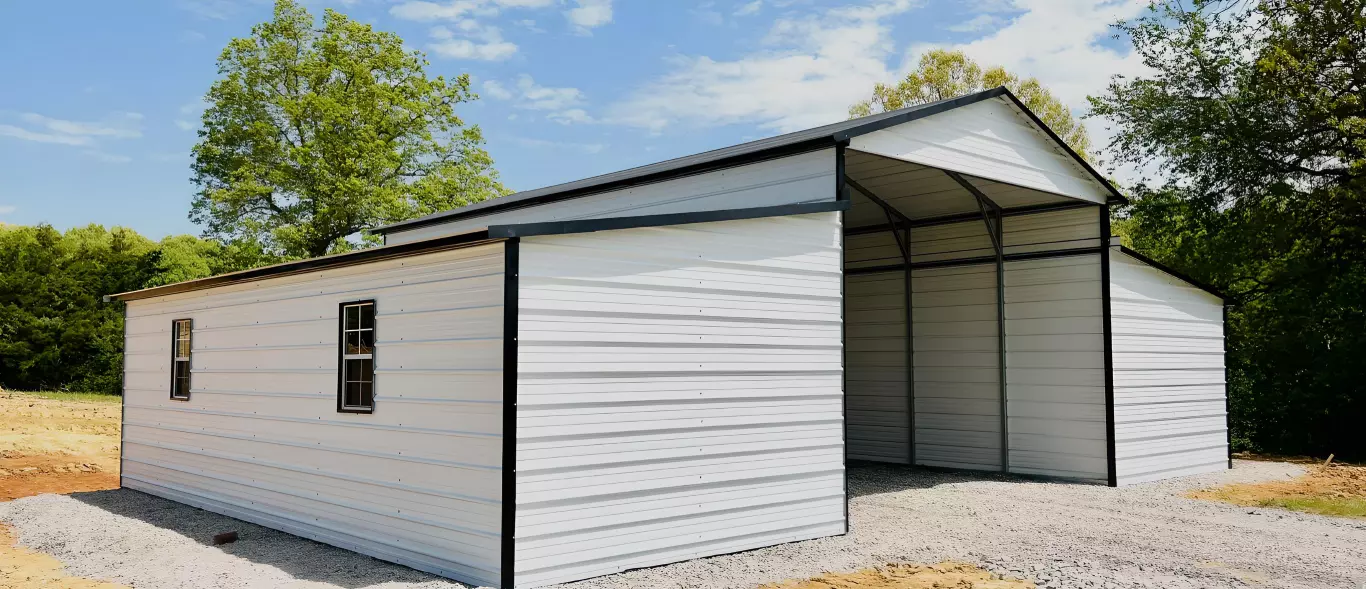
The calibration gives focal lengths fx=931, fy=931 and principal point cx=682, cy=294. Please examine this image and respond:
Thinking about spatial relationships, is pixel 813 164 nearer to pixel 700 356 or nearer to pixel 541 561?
pixel 700 356

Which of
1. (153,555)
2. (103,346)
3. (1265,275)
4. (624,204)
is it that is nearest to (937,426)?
(624,204)

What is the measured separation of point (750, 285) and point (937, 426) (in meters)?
6.82

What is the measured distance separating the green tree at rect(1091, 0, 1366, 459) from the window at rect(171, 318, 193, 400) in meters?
17.5

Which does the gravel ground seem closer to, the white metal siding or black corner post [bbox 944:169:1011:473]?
black corner post [bbox 944:169:1011:473]

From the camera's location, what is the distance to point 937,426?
13.4 meters

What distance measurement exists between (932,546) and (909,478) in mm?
4292

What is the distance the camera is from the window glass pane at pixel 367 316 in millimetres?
7648

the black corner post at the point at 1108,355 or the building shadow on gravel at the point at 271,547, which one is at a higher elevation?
the black corner post at the point at 1108,355

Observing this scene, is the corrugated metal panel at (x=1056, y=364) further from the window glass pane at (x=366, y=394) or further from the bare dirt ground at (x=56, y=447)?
the bare dirt ground at (x=56, y=447)

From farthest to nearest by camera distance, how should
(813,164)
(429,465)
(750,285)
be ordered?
(813,164) → (750,285) → (429,465)

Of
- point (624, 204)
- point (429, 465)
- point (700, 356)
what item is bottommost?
point (429, 465)

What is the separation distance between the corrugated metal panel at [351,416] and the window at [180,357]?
13 centimetres

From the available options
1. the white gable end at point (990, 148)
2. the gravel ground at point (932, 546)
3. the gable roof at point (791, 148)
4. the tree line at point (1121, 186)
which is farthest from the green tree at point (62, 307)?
the white gable end at point (990, 148)

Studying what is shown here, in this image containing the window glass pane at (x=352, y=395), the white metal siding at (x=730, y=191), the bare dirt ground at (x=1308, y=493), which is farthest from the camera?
the bare dirt ground at (x=1308, y=493)
